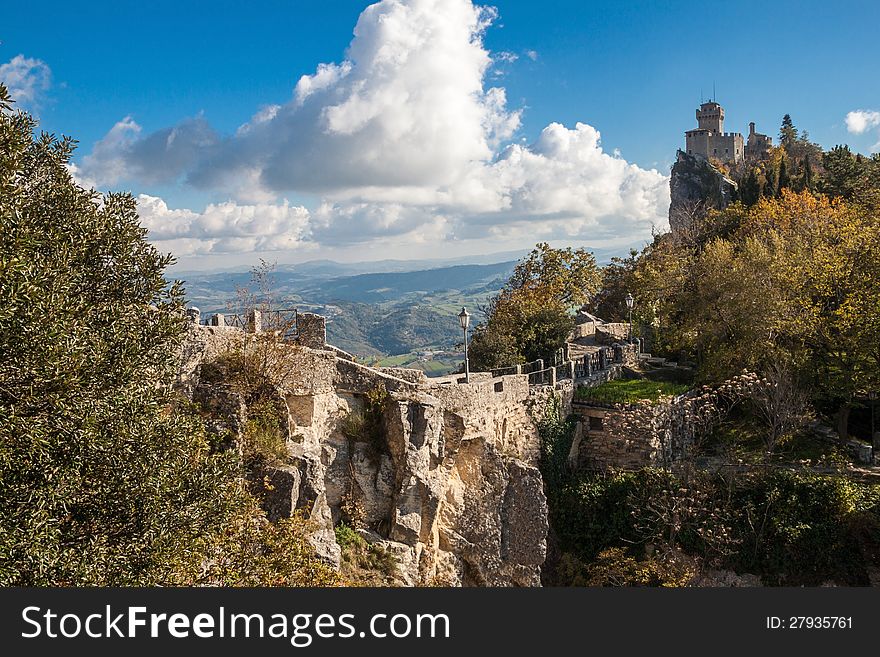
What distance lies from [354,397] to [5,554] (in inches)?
370

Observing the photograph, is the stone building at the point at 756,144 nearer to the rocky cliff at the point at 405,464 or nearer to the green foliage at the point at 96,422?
the rocky cliff at the point at 405,464

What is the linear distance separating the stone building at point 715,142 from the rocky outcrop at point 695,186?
603 inches

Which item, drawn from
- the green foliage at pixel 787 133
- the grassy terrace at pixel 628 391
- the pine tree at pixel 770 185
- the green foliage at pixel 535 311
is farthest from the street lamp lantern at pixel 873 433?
the green foliage at pixel 787 133

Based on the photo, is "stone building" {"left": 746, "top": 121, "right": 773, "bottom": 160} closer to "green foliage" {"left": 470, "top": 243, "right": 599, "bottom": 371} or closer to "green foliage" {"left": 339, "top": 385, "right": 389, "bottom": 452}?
"green foliage" {"left": 470, "top": 243, "right": 599, "bottom": 371}

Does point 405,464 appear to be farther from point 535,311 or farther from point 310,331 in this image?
point 535,311

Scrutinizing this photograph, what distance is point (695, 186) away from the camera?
267 ft

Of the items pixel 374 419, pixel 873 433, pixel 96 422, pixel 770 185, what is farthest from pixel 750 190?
pixel 96 422

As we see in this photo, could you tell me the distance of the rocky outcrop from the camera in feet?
243

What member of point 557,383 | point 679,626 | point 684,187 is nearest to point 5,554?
point 679,626

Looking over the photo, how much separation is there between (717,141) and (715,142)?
16.9 inches

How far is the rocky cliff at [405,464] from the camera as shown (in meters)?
13.2

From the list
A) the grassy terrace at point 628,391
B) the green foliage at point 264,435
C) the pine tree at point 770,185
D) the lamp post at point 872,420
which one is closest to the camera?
the green foliage at point 264,435

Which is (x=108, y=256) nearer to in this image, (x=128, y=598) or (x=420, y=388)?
(x=128, y=598)

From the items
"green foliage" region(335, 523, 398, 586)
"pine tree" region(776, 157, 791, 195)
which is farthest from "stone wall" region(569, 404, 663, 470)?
"pine tree" region(776, 157, 791, 195)
